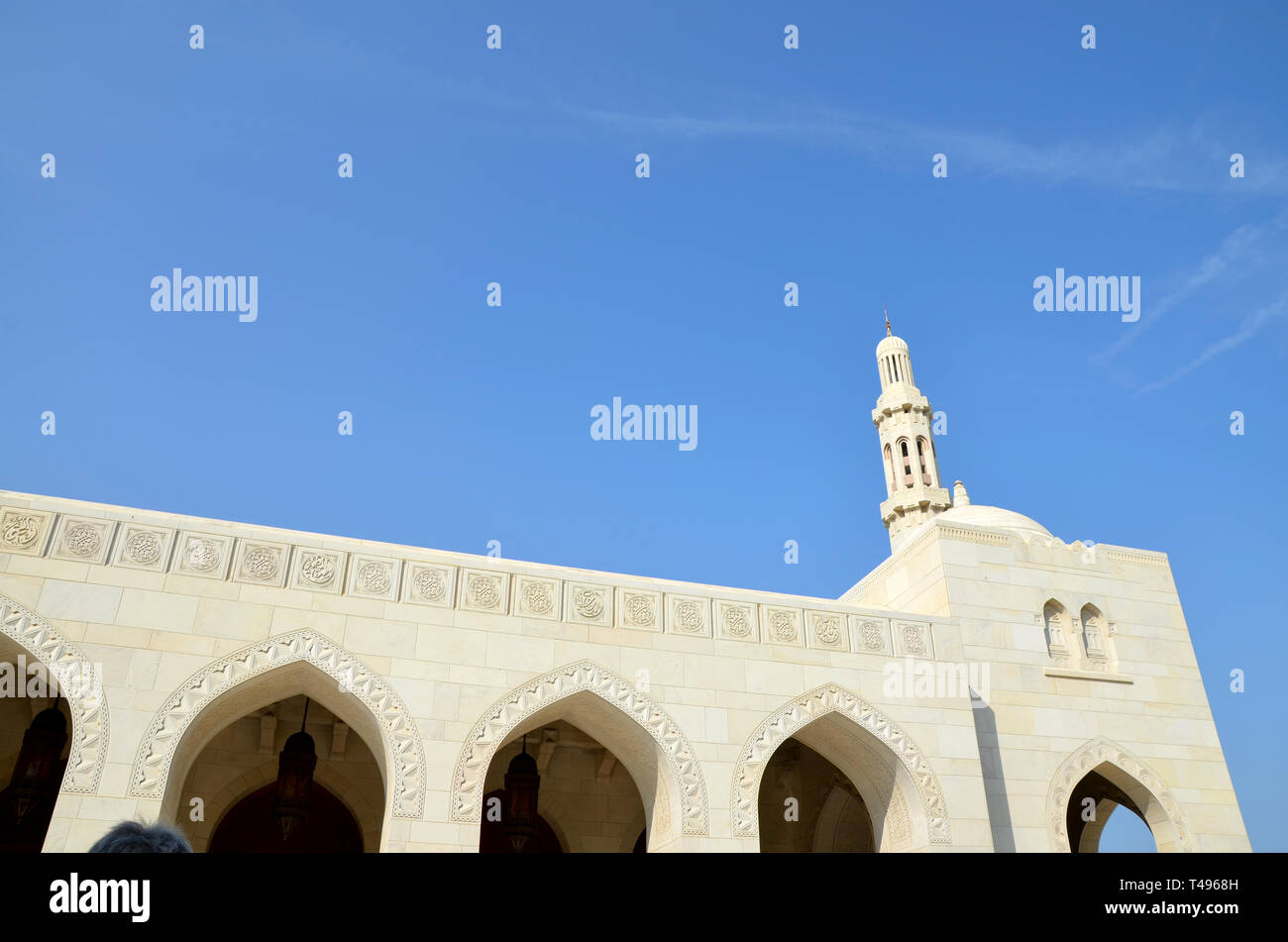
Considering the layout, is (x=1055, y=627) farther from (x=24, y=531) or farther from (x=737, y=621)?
(x=24, y=531)

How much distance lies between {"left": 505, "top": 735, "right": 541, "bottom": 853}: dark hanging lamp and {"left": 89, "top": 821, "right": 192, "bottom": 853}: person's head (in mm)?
8785

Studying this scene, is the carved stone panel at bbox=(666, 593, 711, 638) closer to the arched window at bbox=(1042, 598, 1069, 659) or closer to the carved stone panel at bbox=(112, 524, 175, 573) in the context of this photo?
the arched window at bbox=(1042, 598, 1069, 659)

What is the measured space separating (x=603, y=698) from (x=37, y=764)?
549 cm

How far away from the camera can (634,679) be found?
1007 cm

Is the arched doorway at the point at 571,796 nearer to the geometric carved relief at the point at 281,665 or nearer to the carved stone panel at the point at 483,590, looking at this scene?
the carved stone panel at the point at 483,590

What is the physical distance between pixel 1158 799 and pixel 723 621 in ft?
20.4

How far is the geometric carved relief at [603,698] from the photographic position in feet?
30.3

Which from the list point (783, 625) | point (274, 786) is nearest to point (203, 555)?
point (274, 786)

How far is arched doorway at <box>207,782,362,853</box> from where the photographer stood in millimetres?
11195

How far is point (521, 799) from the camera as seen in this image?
10.4 metres

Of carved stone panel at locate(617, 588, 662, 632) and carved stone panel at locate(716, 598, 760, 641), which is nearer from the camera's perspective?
carved stone panel at locate(617, 588, 662, 632)

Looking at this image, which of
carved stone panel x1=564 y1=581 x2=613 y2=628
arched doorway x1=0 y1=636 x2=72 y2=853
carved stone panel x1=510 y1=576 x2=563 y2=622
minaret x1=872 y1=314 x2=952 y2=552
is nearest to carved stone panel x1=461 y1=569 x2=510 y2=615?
carved stone panel x1=510 y1=576 x2=563 y2=622
